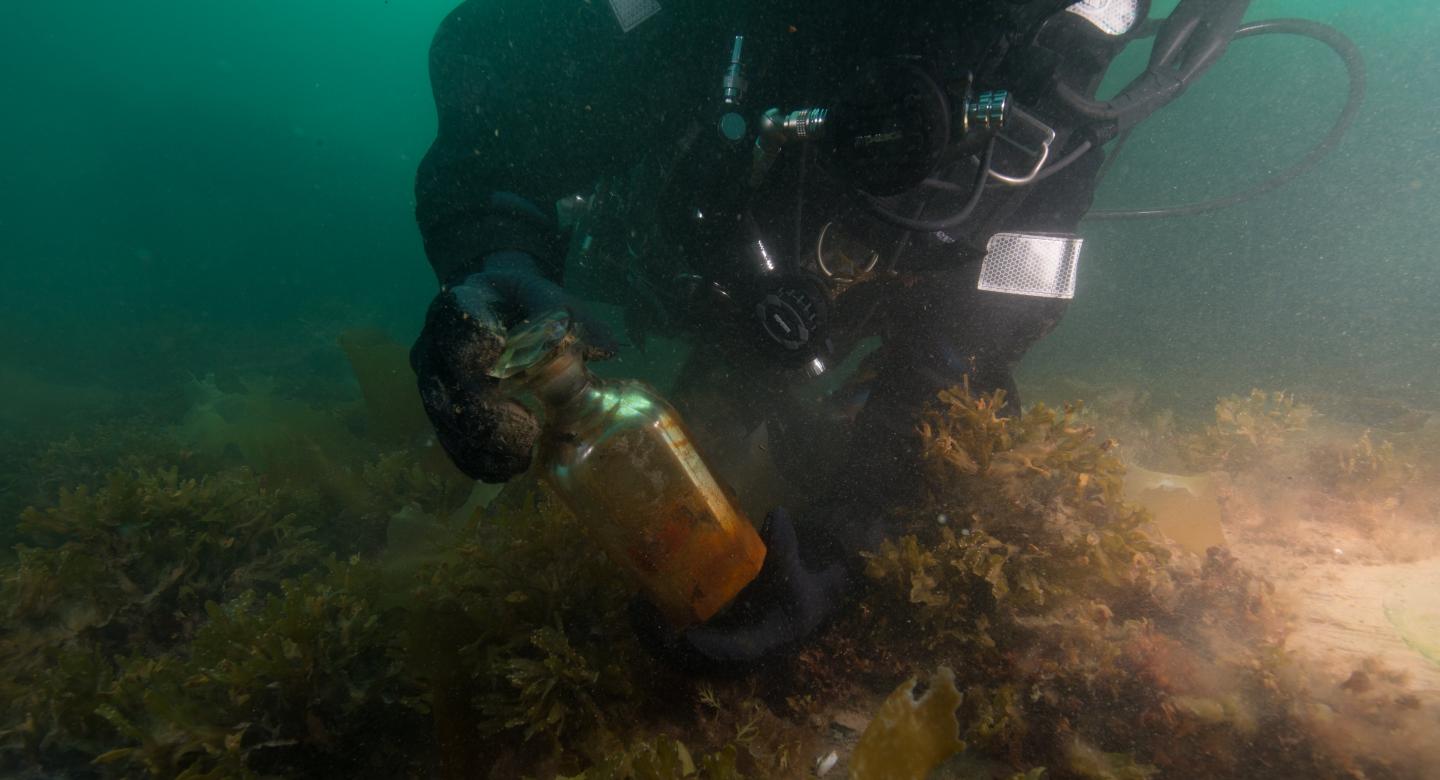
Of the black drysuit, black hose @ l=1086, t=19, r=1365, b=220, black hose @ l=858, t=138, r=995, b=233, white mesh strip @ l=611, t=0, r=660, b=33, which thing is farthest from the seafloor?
white mesh strip @ l=611, t=0, r=660, b=33

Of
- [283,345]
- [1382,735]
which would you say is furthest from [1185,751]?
[283,345]

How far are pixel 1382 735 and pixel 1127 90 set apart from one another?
3117 millimetres

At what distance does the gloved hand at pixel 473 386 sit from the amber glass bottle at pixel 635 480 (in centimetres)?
8

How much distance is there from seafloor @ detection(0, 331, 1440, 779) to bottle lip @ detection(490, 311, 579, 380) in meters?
0.81

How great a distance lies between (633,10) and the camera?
10.8 ft

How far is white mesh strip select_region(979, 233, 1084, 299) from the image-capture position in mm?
2768

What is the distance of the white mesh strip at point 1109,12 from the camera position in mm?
2807

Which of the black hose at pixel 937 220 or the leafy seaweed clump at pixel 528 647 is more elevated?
the black hose at pixel 937 220

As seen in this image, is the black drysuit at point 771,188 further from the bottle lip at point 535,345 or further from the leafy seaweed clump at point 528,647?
the leafy seaweed clump at point 528,647

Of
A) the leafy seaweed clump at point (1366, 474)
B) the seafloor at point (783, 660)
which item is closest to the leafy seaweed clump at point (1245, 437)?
the leafy seaweed clump at point (1366, 474)

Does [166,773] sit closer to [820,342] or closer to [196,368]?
[820,342]

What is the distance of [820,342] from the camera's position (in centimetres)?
269

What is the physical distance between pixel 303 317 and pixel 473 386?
28.9 meters

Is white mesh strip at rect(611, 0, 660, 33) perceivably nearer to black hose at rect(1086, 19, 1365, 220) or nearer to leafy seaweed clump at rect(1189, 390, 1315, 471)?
black hose at rect(1086, 19, 1365, 220)
